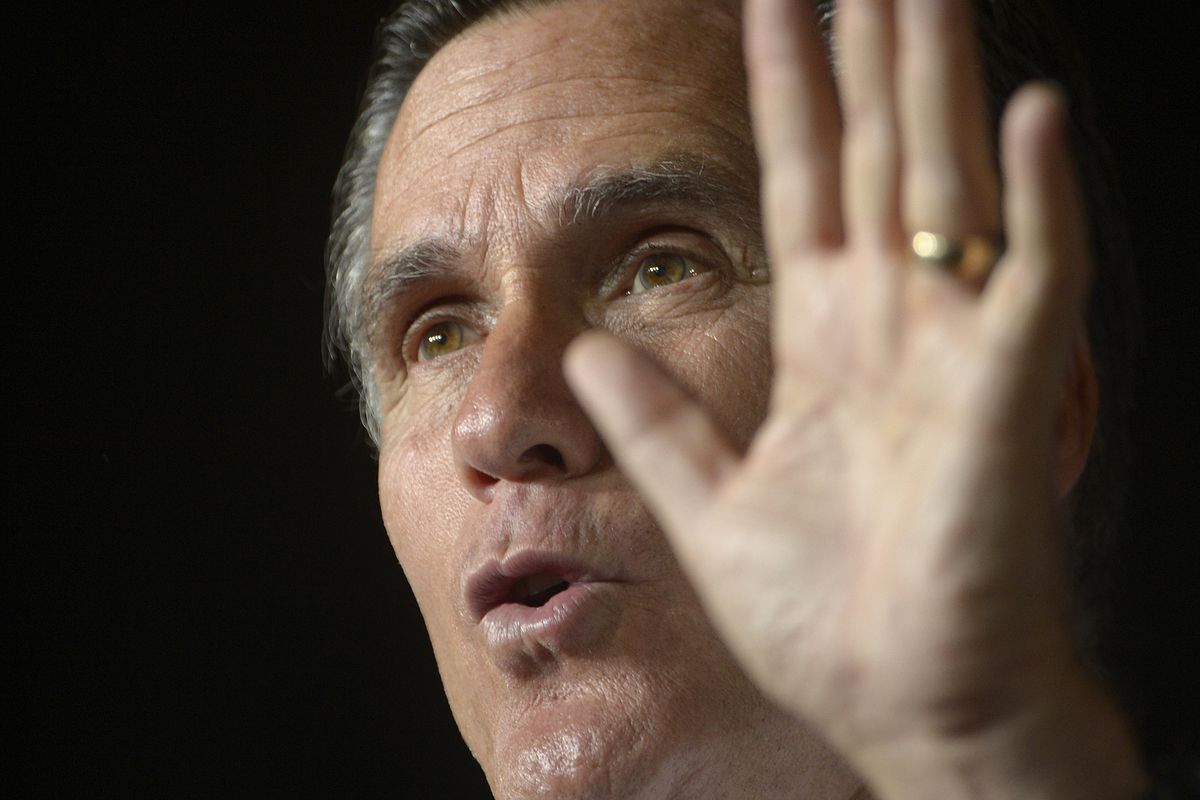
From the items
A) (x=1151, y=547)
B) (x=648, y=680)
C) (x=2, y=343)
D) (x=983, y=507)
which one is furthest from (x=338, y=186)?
(x=983, y=507)

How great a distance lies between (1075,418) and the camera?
58.9 inches

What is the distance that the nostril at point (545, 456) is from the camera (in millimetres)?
1393

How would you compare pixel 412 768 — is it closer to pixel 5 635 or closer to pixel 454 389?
pixel 5 635

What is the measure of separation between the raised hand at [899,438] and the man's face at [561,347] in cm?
43

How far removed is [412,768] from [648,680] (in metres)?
1.11

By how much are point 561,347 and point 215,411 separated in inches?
42.0

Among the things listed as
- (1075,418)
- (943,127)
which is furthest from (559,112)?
(943,127)

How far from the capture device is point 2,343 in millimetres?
2195

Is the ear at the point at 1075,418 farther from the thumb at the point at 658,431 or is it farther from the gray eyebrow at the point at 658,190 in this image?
the thumb at the point at 658,431

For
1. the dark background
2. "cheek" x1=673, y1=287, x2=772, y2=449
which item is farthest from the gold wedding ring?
the dark background

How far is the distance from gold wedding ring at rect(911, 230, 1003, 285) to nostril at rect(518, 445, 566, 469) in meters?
0.60

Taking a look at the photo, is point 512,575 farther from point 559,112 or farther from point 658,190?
point 559,112

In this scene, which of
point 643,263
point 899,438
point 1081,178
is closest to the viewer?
point 899,438

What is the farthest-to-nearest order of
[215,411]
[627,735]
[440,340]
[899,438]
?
[215,411] → [440,340] → [627,735] → [899,438]
